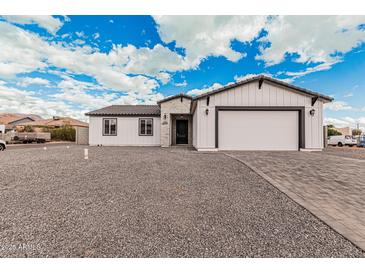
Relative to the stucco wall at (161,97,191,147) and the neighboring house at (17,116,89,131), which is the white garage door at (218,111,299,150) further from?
the neighboring house at (17,116,89,131)

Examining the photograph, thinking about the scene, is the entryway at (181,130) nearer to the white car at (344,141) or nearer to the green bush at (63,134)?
the green bush at (63,134)

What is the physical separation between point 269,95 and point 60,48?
1372 cm

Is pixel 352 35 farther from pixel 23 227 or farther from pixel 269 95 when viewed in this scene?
pixel 23 227

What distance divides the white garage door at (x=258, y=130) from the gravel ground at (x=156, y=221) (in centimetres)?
593

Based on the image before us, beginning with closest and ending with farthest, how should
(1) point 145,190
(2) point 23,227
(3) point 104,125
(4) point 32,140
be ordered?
(2) point 23,227 → (1) point 145,190 → (3) point 104,125 → (4) point 32,140

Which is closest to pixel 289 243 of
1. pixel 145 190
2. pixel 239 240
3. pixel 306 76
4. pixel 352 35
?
pixel 239 240

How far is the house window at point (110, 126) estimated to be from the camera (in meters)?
14.7

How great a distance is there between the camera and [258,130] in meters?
9.88

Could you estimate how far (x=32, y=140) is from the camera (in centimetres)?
1955

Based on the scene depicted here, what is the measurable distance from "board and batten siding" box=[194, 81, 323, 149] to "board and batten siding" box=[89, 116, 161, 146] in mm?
6073

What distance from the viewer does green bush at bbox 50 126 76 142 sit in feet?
71.7

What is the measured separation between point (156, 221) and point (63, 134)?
82.1 feet

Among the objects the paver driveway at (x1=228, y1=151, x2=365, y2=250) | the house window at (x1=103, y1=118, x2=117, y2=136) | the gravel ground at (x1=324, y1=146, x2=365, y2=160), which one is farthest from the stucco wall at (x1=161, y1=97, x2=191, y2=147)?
the gravel ground at (x1=324, y1=146, x2=365, y2=160)

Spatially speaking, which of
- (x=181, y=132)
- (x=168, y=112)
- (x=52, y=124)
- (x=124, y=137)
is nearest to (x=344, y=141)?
(x=181, y=132)
